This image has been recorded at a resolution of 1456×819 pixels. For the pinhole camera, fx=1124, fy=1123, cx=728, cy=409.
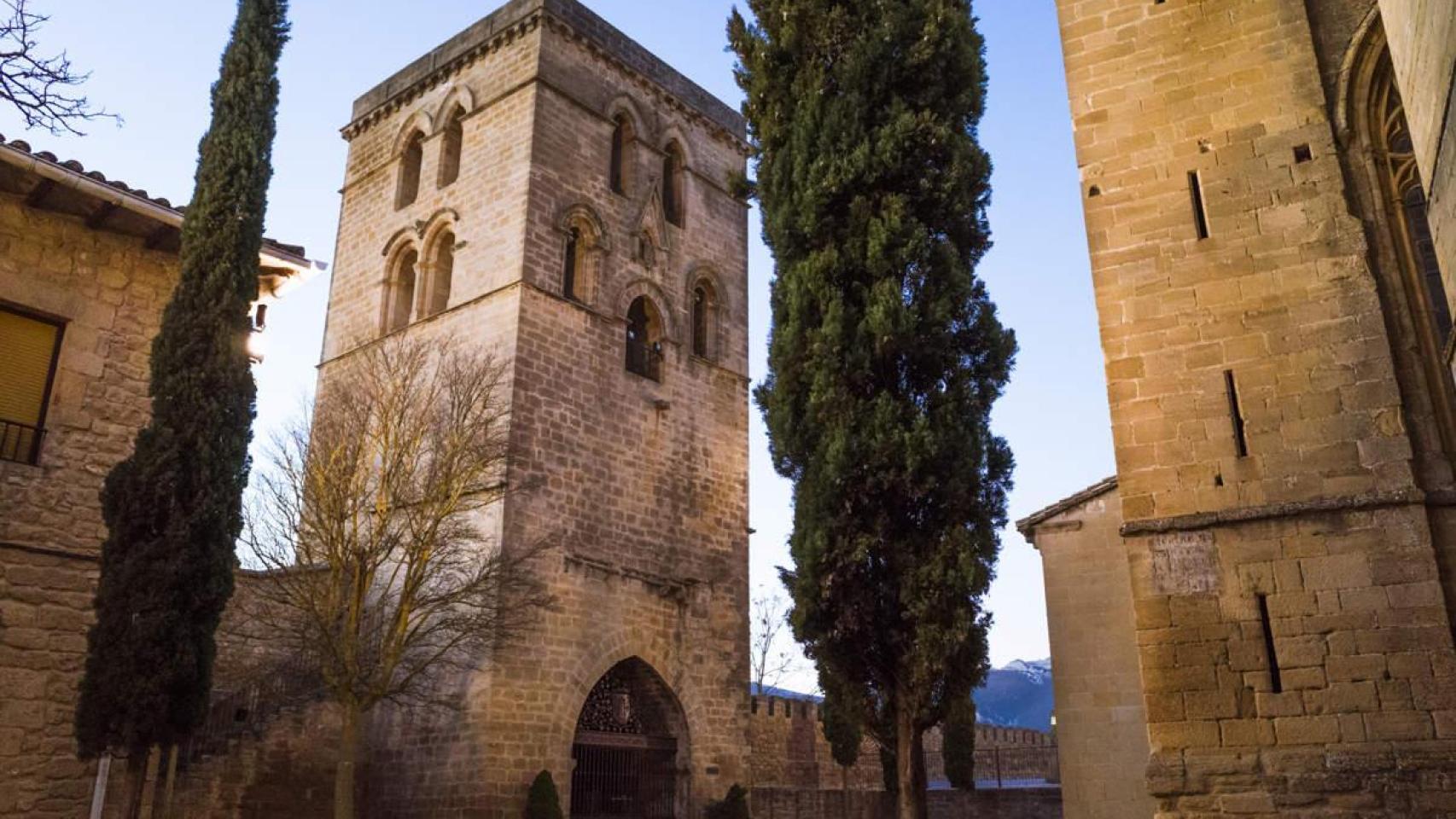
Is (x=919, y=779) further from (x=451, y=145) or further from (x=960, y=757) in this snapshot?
(x=451, y=145)

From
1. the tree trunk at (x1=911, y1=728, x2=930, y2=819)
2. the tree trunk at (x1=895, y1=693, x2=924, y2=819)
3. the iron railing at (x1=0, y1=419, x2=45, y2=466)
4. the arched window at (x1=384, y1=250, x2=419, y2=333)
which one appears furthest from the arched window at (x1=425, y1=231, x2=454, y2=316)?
the tree trunk at (x1=911, y1=728, x2=930, y2=819)

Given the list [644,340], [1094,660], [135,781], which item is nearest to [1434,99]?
[1094,660]

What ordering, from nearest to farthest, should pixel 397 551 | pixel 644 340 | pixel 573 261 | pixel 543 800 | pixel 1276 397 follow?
pixel 1276 397
pixel 543 800
pixel 397 551
pixel 573 261
pixel 644 340

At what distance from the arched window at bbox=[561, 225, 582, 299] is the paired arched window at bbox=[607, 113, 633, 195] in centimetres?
165

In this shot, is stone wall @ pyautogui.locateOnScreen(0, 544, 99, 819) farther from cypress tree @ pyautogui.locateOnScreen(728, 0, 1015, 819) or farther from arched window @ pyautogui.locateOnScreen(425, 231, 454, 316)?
arched window @ pyautogui.locateOnScreen(425, 231, 454, 316)

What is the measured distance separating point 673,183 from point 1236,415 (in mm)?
14219

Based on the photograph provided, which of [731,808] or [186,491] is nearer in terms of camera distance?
[186,491]

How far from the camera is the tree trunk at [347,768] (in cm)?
1229

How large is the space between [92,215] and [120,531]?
2835 mm

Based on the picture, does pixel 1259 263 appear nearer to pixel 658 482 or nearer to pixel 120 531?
pixel 120 531

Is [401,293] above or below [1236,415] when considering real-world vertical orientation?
above

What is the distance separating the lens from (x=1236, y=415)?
7699 mm

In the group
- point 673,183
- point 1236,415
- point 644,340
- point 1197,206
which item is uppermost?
point 673,183

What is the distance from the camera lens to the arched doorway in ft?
51.5
